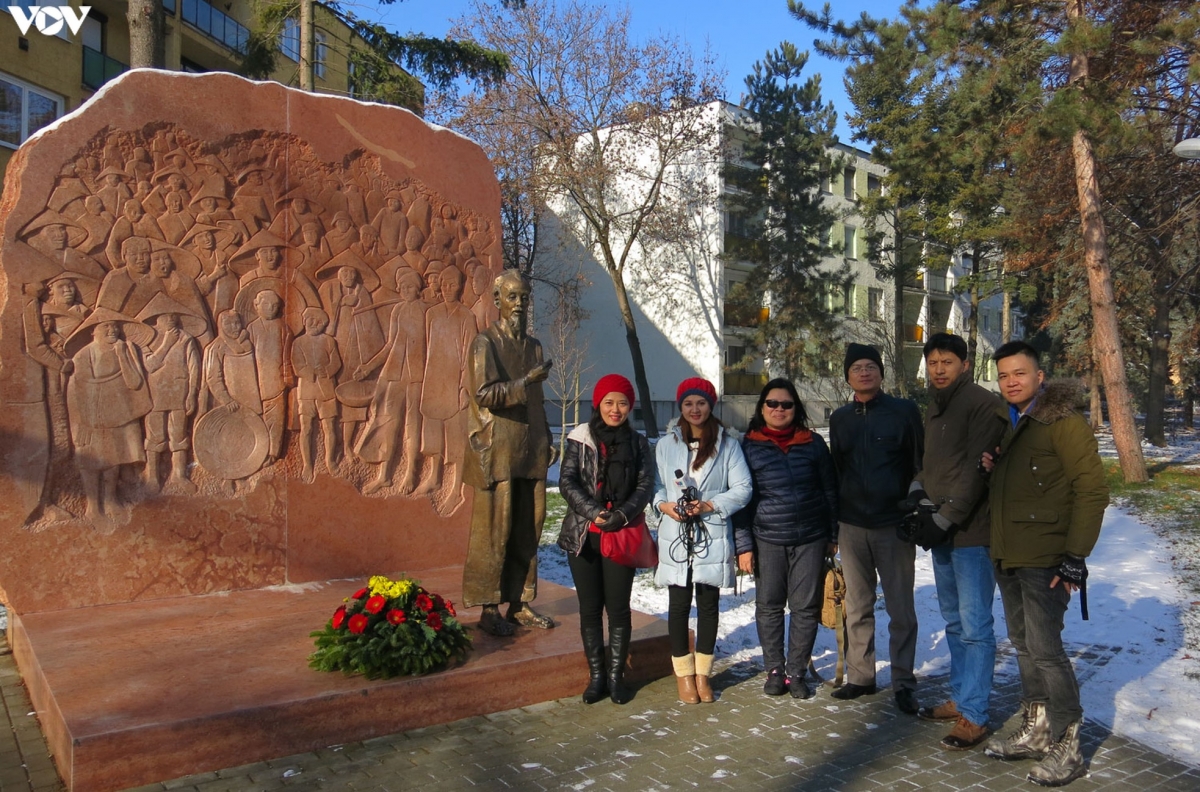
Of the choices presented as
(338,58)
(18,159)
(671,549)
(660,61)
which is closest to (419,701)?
(671,549)

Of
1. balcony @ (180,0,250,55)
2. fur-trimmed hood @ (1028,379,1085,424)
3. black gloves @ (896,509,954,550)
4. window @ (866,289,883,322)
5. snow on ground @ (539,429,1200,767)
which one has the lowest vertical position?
snow on ground @ (539,429,1200,767)

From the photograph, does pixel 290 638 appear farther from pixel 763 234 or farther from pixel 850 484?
pixel 763 234

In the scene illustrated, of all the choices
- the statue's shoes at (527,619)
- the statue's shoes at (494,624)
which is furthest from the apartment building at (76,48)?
the statue's shoes at (494,624)

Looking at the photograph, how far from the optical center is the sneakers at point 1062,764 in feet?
13.1

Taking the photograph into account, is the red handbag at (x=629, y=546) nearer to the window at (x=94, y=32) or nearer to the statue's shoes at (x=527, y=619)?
the statue's shoes at (x=527, y=619)

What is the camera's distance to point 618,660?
16.2 feet

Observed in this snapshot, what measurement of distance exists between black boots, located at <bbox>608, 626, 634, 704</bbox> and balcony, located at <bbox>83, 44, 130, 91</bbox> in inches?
773

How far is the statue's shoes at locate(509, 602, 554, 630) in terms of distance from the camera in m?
5.64

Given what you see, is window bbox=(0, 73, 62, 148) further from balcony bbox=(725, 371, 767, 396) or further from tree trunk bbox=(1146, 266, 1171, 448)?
tree trunk bbox=(1146, 266, 1171, 448)

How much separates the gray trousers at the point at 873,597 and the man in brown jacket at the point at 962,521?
285 mm

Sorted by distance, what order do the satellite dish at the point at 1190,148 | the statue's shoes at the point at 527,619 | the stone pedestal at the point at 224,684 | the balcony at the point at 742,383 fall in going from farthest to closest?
the balcony at the point at 742,383
the satellite dish at the point at 1190,148
the statue's shoes at the point at 527,619
the stone pedestal at the point at 224,684

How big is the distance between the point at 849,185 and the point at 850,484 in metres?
38.2

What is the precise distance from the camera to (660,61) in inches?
957

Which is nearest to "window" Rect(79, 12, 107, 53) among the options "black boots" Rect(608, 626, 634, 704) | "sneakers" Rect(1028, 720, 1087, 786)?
"black boots" Rect(608, 626, 634, 704)
